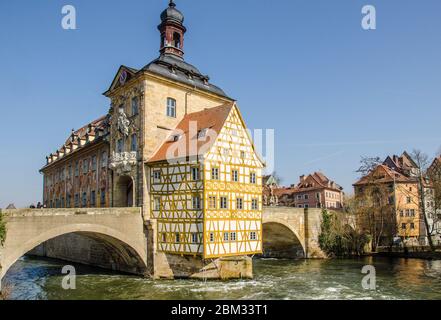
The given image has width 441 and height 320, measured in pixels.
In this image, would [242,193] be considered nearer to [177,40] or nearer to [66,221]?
[66,221]

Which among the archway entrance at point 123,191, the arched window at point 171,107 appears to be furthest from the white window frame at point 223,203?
the archway entrance at point 123,191

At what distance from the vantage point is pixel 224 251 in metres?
24.1

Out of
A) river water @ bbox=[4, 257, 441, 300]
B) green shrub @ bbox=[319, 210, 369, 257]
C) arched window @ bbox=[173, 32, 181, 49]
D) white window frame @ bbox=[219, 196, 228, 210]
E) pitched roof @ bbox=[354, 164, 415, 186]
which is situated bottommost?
river water @ bbox=[4, 257, 441, 300]

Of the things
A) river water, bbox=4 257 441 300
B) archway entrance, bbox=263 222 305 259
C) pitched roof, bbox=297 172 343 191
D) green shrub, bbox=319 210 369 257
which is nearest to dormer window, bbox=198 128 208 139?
river water, bbox=4 257 441 300

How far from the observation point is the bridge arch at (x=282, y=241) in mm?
36219

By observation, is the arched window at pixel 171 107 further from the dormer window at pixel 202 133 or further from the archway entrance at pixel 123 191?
the archway entrance at pixel 123 191

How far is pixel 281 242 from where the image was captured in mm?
38750

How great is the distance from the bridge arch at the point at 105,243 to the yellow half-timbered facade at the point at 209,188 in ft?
6.07

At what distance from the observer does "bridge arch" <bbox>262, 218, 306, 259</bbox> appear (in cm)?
3622

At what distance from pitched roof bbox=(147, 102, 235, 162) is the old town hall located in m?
0.08

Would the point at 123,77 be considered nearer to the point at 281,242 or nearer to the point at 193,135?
the point at 193,135

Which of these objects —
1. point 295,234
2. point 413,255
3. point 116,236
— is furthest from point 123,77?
point 413,255

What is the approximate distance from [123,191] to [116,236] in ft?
21.2

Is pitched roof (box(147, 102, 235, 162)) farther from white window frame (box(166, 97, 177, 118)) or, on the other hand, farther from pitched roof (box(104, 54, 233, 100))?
pitched roof (box(104, 54, 233, 100))
